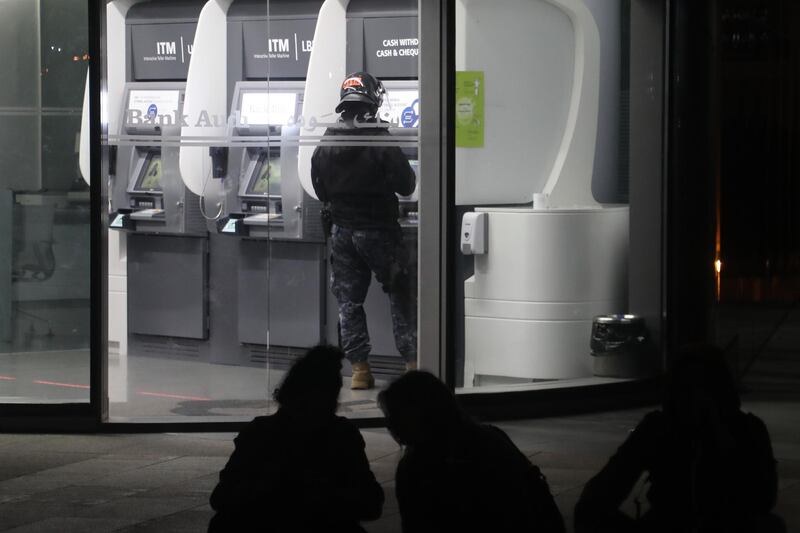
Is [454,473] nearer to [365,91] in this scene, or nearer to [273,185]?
[365,91]

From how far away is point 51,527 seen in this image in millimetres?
5422

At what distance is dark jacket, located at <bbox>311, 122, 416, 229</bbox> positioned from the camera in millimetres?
7832

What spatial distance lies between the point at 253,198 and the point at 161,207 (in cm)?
75

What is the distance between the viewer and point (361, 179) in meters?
7.91

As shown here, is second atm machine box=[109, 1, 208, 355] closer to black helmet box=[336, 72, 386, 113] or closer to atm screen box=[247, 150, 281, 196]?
atm screen box=[247, 150, 281, 196]

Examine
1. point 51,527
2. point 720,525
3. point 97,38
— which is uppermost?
point 97,38

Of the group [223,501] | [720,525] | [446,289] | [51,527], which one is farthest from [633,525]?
[446,289]

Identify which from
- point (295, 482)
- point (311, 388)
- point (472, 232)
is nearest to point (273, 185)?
point (472, 232)

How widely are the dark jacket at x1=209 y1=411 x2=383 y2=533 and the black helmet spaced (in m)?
3.94

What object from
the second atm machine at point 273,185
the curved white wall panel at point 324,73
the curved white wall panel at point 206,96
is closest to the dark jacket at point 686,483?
the curved white wall panel at point 324,73

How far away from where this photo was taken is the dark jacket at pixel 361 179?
25.7ft

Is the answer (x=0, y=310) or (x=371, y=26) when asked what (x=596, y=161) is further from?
(x=0, y=310)

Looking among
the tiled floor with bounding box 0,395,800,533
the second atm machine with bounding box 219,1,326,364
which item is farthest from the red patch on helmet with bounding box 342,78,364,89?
the tiled floor with bounding box 0,395,800,533

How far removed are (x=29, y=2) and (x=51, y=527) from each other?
3.45m
